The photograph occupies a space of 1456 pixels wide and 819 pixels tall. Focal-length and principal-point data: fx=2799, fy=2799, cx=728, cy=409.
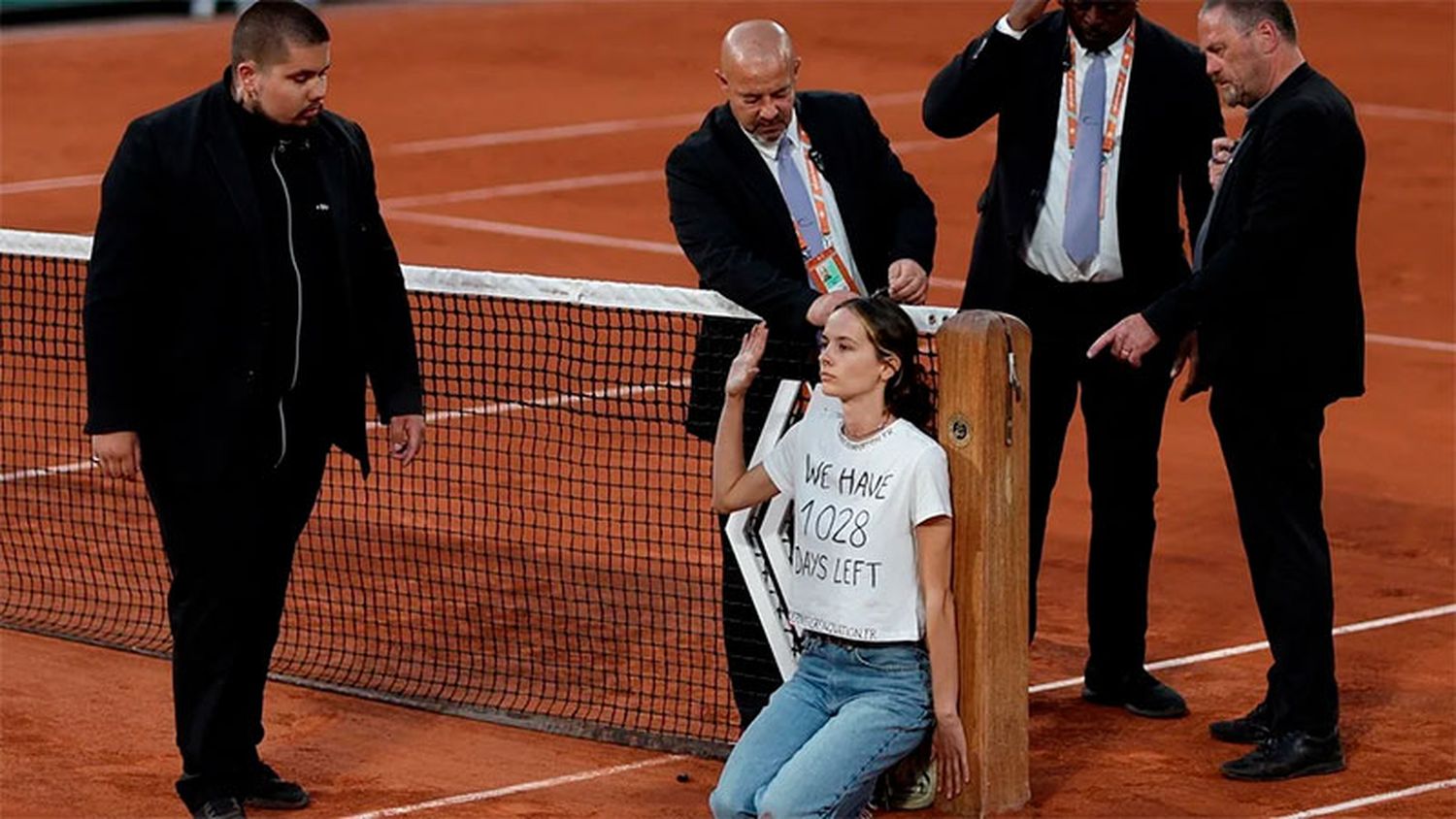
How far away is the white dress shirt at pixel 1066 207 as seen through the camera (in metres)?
9.46

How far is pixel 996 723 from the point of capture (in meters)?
8.64

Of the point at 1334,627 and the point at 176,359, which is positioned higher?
the point at 176,359

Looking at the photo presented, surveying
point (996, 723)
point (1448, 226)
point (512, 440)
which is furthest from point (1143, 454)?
point (1448, 226)

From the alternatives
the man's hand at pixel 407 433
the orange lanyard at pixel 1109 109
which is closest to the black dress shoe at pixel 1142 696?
the orange lanyard at pixel 1109 109

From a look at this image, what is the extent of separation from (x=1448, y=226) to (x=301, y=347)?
14.0 m

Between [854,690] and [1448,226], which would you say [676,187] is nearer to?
→ [854,690]

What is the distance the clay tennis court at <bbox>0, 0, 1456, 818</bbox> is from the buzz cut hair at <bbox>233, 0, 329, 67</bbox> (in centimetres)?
240

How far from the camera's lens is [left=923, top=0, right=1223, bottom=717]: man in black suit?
9453 mm

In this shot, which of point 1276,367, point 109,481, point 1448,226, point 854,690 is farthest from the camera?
point 1448,226

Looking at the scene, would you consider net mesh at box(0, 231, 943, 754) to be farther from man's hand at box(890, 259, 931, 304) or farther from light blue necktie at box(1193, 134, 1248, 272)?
light blue necktie at box(1193, 134, 1248, 272)

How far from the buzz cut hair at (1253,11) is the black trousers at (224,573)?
125 inches

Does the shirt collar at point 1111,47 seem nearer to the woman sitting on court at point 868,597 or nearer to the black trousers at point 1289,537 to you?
the black trousers at point 1289,537

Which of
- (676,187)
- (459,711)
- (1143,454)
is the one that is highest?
(676,187)

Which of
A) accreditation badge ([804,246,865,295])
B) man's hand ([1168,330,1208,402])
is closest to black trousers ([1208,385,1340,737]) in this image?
man's hand ([1168,330,1208,402])
